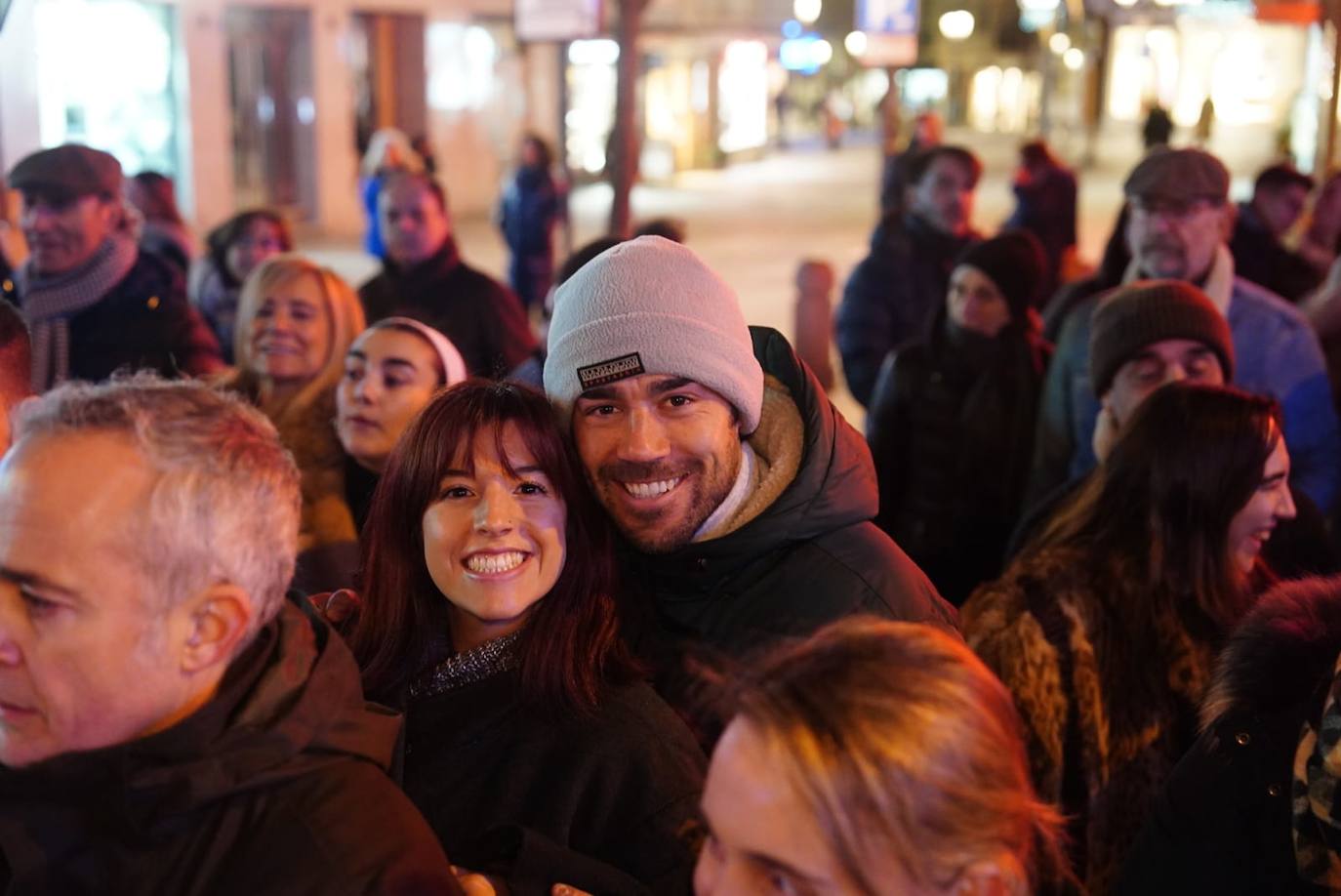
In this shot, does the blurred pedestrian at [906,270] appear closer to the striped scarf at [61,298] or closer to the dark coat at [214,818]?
the striped scarf at [61,298]

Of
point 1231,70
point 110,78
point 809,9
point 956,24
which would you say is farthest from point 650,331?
point 956,24

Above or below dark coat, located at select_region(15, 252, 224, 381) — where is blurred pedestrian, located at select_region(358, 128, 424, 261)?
above

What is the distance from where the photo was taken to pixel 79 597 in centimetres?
175

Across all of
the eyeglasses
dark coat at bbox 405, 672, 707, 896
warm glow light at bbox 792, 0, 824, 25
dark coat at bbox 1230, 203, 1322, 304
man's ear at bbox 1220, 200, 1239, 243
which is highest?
warm glow light at bbox 792, 0, 824, 25

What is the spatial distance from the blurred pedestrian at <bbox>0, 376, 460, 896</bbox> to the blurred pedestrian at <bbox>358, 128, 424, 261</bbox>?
6706 millimetres

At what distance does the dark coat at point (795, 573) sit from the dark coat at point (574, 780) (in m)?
0.26

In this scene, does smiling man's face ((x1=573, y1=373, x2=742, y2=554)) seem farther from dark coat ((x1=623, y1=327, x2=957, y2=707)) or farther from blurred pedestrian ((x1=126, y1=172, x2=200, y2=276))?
blurred pedestrian ((x1=126, y1=172, x2=200, y2=276))

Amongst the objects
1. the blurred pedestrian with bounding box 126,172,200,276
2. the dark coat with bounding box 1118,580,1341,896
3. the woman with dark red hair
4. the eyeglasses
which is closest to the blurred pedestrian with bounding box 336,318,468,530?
the woman with dark red hair

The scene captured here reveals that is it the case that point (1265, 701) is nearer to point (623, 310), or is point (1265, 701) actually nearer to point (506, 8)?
point (623, 310)

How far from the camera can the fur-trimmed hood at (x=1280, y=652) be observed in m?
2.26

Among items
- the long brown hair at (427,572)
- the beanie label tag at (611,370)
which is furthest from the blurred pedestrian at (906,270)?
the long brown hair at (427,572)

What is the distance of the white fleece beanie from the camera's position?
2789 millimetres

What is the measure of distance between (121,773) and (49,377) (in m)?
4.00

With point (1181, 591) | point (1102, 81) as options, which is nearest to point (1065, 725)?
point (1181, 591)
